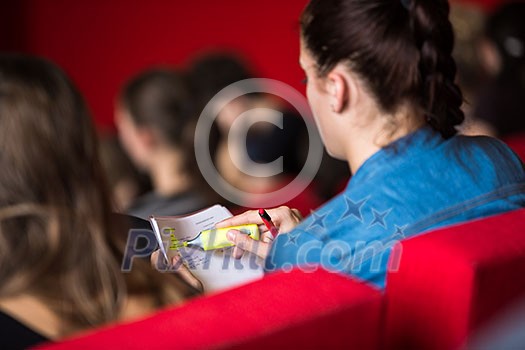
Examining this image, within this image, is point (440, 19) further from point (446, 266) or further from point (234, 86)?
point (234, 86)

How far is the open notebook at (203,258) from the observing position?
0.97 meters

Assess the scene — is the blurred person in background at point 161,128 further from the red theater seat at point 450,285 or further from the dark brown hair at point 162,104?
the red theater seat at point 450,285

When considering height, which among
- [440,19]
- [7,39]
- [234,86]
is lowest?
[7,39]

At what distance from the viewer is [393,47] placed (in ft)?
3.72

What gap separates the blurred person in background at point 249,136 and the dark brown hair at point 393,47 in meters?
0.20

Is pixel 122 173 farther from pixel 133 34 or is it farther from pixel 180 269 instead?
pixel 133 34

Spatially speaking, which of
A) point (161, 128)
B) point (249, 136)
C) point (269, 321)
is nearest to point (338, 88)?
point (269, 321)

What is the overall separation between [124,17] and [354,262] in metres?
4.19

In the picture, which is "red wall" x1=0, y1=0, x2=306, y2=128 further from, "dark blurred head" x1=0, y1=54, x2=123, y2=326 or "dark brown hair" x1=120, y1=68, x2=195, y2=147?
"dark blurred head" x1=0, y1=54, x2=123, y2=326

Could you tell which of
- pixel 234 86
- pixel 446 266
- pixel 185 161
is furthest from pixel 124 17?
pixel 446 266

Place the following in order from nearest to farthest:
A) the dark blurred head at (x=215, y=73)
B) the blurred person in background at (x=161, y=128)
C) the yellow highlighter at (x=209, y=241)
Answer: the yellow highlighter at (x=209, y=241)
the blurred person in background at (x=161, y=128)
the dark blurred head at (x=215, y=73)

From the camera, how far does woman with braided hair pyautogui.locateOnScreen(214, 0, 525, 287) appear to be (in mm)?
1068

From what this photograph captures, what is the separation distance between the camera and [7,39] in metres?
5.25

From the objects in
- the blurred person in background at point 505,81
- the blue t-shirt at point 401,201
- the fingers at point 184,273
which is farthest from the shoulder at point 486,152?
the blurred person in background at point 505,81
